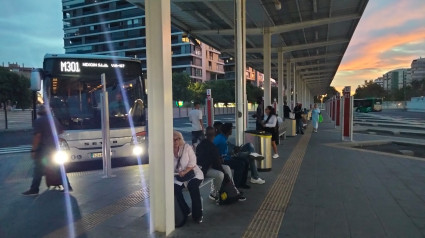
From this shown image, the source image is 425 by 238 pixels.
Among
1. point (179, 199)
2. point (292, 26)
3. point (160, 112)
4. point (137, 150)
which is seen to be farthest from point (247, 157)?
point (292, 26)

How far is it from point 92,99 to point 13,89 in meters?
28.9

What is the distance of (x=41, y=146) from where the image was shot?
22.1ft

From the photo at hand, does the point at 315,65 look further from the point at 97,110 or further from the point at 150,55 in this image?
the point at 150,55

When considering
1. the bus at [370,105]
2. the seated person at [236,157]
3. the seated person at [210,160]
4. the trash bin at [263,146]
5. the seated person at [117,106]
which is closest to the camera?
the seated person at [210,160]

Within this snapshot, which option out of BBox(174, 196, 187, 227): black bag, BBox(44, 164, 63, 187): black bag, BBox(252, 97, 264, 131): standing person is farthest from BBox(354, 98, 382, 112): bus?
BBox(174, 196, 187, 227): black bag

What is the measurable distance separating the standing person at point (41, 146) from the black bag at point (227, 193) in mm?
3243

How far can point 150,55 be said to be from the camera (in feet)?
14.3

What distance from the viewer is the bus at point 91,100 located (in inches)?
333

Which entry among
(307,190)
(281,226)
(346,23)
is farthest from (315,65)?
(281,226)

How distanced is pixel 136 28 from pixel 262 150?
81.6 m

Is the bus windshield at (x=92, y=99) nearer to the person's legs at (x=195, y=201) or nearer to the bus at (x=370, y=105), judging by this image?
the person's legs at (x=195, y=201)

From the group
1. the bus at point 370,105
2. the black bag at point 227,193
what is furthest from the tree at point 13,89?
the bus at point 370,105

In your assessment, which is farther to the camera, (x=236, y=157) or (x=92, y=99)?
(x=92, y=99)

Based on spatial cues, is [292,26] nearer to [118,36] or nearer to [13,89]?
[13,89]
